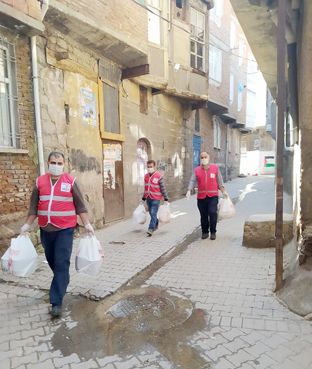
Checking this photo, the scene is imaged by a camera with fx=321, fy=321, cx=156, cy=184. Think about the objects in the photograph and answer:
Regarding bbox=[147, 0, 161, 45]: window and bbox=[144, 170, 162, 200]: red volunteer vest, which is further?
bbox=[147, 0, 161, 45]: window

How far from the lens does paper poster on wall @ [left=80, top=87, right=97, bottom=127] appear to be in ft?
23.2

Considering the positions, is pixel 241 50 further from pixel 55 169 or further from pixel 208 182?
pixel 55 169

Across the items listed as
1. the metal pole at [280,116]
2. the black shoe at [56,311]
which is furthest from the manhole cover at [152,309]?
the metal pole at [280,116]

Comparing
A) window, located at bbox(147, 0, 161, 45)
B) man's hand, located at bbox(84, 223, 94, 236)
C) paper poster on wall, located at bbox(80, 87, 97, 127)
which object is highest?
window, located at bbox(147, 0, 161, 45)

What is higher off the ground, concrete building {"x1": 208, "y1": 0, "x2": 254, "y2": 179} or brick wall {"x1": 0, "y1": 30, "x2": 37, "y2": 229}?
concrete building {"x1": 208, "y1": 0, "x2": 254, "y2": 179}

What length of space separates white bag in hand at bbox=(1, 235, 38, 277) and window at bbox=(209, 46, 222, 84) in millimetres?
14561

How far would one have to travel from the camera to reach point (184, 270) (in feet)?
15.5

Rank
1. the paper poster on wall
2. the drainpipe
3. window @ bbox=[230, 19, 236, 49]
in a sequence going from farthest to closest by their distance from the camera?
window @ bbox=[230, 19, 236, 49] → the paper poster on wall → the drainpipe

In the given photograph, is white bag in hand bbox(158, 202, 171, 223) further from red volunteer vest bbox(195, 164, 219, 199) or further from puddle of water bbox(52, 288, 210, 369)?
puddle of water bbox(52, 288, 210, 369)

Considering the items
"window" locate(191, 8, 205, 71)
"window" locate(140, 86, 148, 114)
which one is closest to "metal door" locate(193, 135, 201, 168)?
"window" locate(191, 8, 205, 71)

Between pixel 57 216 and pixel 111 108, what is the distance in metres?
5.39

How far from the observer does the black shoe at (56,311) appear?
10.9ft

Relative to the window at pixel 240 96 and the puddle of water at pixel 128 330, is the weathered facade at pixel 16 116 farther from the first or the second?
the window at pixel 240 96

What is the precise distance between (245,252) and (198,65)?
10.3 metres
